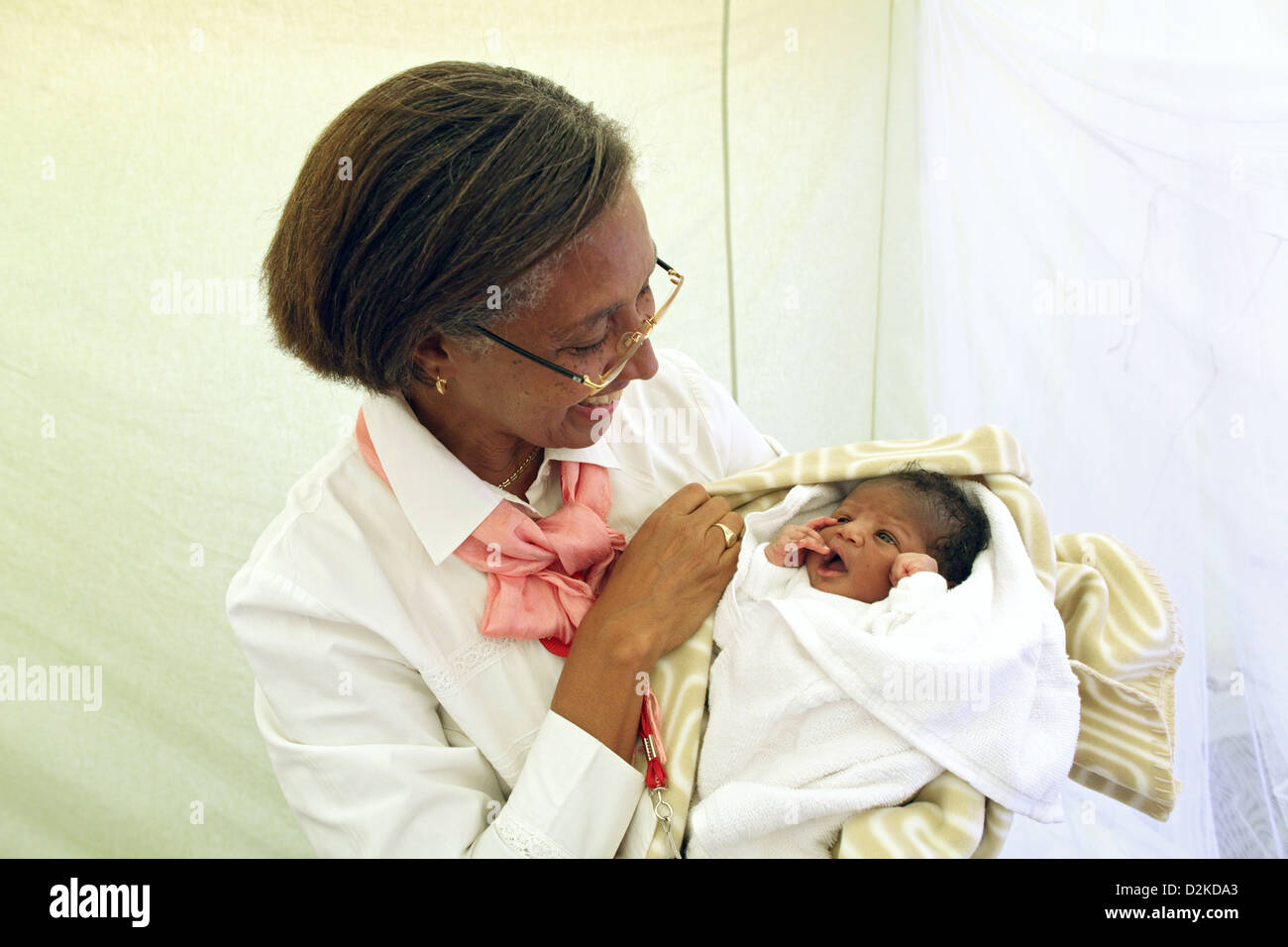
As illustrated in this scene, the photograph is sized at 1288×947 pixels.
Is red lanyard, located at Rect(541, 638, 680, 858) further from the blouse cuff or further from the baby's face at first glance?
the baby's face


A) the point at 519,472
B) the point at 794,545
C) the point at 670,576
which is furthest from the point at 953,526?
the point at 519,472

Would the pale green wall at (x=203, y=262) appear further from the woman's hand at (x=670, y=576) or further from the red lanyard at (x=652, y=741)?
the red lanyard at (x=652, y=741)

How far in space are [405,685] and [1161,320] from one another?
1.25 m

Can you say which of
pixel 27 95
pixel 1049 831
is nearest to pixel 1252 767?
pixel 1049 831

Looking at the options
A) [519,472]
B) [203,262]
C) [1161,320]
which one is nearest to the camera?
[519,472]

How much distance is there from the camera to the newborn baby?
128cm

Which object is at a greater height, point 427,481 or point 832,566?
point 427,481

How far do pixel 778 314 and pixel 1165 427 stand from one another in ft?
2.82

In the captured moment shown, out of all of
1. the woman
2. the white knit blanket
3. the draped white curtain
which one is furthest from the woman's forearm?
the draped white curtain

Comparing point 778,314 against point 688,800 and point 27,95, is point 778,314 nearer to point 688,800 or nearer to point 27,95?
point 688,800

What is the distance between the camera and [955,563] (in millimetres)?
1281

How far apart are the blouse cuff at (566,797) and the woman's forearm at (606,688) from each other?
0.02 m

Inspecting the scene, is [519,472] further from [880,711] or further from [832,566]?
[880,711]

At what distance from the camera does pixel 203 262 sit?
1805 millimetres
